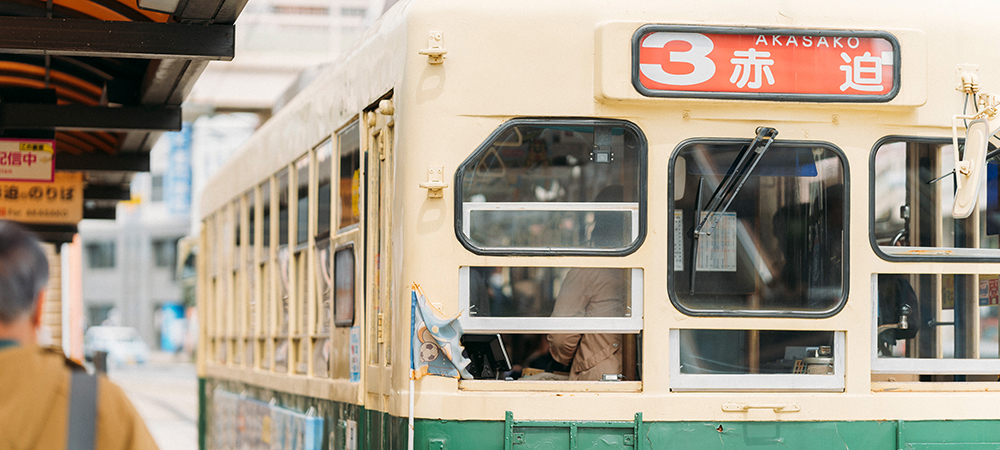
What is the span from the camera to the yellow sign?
408 inches

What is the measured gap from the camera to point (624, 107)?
452 centimetres

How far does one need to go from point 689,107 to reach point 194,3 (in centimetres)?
224

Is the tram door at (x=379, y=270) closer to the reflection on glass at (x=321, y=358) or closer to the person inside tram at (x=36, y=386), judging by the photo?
the reflection on glass at (x=321, y=358)

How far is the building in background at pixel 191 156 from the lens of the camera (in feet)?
66.4

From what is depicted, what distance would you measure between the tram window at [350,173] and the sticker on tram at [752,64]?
137 centimetres

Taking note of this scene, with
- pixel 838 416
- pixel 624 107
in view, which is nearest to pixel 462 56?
pixel 624 107

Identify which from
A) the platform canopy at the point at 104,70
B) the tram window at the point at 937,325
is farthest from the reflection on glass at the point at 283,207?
the tram window at the point at 937,325

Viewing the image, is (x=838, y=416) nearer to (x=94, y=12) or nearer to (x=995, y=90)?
(x=995, y=90)

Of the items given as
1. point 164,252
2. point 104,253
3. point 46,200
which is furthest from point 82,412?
point 104,253

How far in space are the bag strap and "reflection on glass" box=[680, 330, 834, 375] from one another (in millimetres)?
2638

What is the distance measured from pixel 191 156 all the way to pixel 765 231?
41.0 meters

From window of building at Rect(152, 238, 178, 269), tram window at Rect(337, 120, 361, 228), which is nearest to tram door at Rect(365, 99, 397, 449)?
tram window at Rect(337, 120, 361, 228)

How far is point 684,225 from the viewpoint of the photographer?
4578mm

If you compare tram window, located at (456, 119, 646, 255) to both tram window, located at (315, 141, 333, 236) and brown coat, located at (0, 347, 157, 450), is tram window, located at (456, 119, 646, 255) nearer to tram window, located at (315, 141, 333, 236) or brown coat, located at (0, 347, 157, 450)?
tram window, located at (315, 141, 333, 236)
